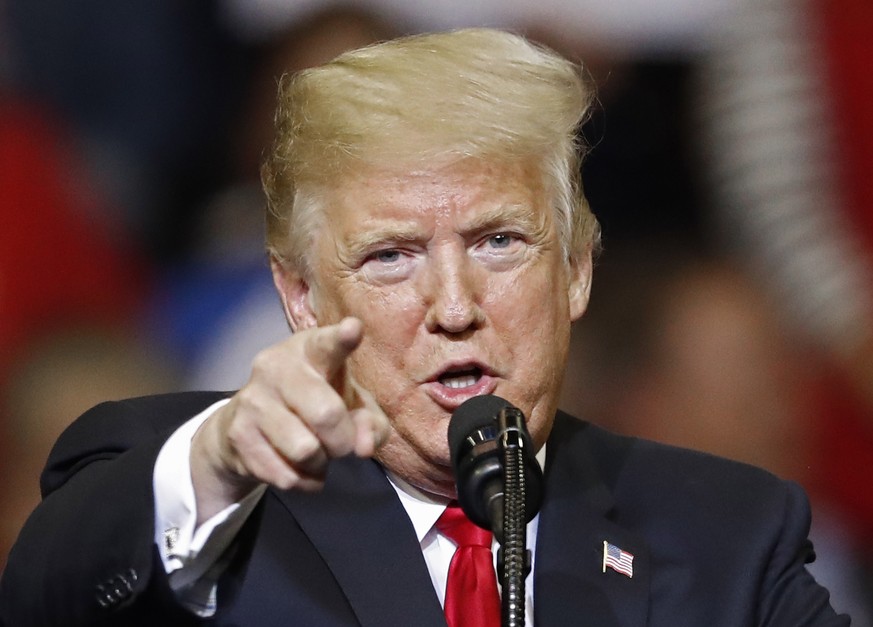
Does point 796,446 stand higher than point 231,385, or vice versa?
point 231,385

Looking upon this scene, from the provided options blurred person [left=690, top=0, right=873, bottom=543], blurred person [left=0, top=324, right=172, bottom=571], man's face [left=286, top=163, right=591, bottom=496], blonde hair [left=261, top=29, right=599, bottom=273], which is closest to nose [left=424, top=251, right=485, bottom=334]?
man's face [left=286, top=163, right=591, bottom=496]

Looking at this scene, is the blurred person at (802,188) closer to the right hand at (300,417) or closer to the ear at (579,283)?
the ear at (579,283)

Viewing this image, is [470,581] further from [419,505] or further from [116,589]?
[116,589]

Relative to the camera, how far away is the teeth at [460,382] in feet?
6.45

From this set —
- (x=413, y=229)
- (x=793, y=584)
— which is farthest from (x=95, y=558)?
(x=793, y=584)

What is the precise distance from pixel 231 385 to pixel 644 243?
40.4 inches

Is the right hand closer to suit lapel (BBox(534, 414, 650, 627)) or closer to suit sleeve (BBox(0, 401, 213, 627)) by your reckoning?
suit sleeve (BBox(0, 401, 213, 627))

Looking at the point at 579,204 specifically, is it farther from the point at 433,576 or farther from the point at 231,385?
the point at 231,385

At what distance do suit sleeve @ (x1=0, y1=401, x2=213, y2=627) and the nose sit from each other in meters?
0.45

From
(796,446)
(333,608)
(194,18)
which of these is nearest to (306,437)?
(333,608)

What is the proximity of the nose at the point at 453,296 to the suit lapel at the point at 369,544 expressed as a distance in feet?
0.94

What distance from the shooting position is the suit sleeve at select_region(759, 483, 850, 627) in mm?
2088

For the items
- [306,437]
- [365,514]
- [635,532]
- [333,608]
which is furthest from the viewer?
[635,532]

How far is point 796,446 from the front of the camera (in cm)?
313
